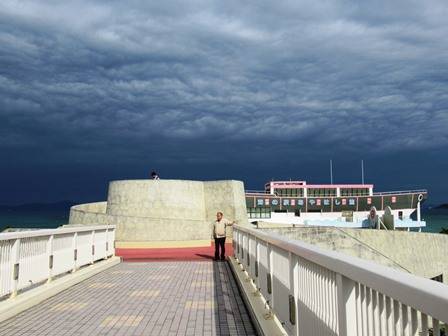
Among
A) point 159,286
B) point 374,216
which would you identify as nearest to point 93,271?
point 159,286

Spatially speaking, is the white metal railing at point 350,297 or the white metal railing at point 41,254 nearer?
the white metal railing at point 350,297

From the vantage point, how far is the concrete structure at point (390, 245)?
108 ft

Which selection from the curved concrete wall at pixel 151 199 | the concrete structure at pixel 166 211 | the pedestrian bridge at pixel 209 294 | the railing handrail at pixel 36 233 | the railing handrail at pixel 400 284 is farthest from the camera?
the curved concrete wall at pixel 151 199

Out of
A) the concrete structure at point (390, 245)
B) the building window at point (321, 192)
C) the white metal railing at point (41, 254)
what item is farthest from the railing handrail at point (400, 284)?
the building window at point (321, 192)

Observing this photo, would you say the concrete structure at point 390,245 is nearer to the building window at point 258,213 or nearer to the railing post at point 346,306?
the railing post at point 346,306

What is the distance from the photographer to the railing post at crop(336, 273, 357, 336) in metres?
3.14

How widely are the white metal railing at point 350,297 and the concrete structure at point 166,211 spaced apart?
72.4 feet

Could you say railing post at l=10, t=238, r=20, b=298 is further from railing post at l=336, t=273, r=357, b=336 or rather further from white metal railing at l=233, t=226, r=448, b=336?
railing post at l=336, t=273, r=357, b=336

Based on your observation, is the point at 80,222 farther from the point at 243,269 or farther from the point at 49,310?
the point at 49,310

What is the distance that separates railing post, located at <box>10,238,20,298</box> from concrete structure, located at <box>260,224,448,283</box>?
24.0 metres

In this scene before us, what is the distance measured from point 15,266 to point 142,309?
240 cm

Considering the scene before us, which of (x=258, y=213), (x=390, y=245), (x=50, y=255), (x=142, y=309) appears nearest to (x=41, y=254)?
(x=50, y=255)

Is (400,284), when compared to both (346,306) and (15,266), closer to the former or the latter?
(346,306)

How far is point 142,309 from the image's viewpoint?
8.84 meters
